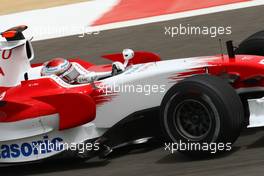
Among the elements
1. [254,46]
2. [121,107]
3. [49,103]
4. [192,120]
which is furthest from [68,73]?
[254,46]

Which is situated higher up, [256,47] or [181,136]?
[256,47]

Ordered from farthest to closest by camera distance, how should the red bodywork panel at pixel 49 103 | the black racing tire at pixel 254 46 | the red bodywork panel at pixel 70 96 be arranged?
the black racing tire at pixel 254 46, the red bodywork panel at pixel 49 103, the red bodywork panel at pixel 70 96

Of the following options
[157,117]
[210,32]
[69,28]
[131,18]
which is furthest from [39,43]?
[157,117]

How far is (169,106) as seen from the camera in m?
5.93

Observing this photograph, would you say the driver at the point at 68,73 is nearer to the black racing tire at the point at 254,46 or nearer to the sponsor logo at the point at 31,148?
the sponsor logo at the point at 31,148

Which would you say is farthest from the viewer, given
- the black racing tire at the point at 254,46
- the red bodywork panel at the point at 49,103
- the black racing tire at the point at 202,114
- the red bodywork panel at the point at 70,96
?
the black racing tire at the point at 254,46

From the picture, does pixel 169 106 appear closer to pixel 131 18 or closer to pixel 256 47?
pixel 256 47

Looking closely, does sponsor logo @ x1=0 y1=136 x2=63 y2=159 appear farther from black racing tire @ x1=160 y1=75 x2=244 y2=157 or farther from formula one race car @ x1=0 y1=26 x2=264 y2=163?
black racing tire @ x1=160 y1=75 x2=244 y2=157

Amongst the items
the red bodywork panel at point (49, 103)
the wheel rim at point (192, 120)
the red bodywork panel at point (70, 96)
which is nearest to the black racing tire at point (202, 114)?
the wheel rim at point (192, 120)

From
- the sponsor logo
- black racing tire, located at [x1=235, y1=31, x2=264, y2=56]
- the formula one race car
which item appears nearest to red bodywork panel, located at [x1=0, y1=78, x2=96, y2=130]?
the formula one race car

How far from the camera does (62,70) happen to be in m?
6.83

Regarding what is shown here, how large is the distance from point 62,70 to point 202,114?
1603 millimetres

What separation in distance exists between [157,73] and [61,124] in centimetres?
98

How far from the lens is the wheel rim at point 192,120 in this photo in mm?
5859
